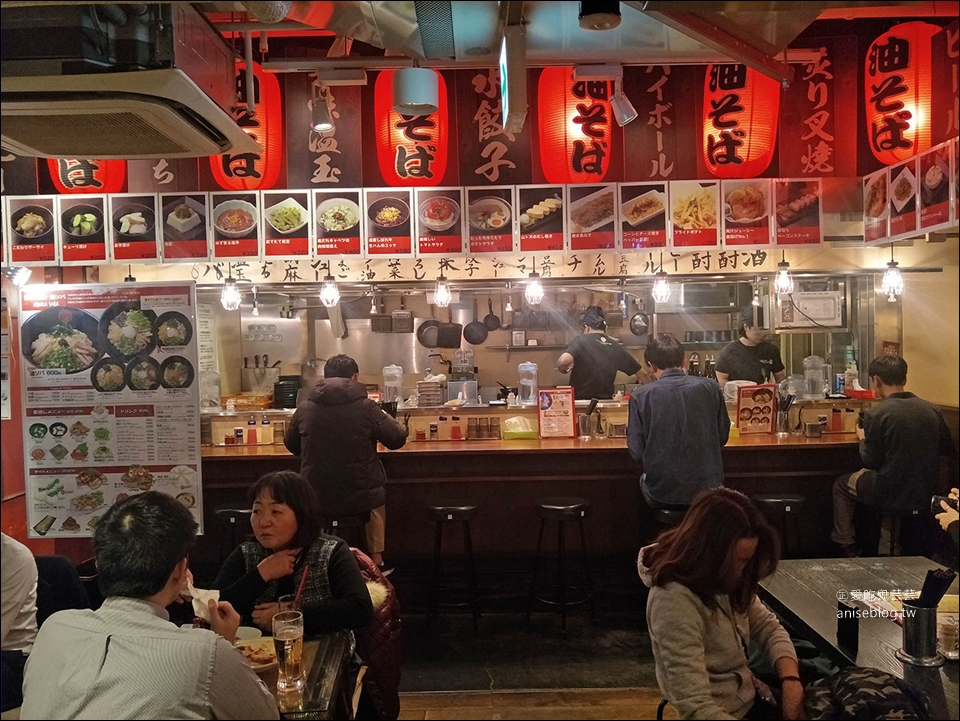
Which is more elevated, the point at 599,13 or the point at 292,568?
the point at 599,13

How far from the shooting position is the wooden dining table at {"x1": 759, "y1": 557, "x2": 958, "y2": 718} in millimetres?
2115

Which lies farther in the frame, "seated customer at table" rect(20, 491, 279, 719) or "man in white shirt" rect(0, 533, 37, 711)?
"man in white shirt" rect(0, 533, 37, 711)

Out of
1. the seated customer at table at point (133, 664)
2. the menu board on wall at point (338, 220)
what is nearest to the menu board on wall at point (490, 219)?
the menu board on wall at point (338, 220)

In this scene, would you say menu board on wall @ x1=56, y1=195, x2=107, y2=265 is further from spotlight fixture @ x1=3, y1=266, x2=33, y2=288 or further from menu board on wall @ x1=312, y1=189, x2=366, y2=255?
menu board on wall @ x1=312, y1=189, x2=366, y2=255

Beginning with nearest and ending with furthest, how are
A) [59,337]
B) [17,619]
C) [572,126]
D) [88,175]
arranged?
[17,619]
[59,337]
[572,126]
[88,175]

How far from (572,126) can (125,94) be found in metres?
3.26

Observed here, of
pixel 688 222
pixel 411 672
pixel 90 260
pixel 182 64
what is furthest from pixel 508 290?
pixel 182 64

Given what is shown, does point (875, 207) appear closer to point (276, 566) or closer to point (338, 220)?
point (338, 220)

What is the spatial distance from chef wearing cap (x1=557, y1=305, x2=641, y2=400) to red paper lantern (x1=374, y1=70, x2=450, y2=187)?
8.21 ft

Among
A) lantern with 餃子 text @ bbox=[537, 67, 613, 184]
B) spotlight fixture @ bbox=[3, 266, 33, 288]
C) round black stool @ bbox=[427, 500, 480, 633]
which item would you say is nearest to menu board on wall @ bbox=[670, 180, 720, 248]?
lantern with 餃子 text @ bbox=[537, 67, 613, 184]

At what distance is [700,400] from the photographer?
426 cm

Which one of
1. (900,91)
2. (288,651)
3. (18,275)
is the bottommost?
(288,651)

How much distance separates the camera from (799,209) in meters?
5.23

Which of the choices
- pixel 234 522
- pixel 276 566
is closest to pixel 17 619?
pixel 276 566
